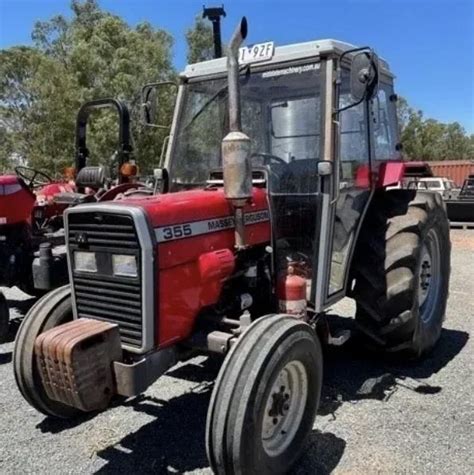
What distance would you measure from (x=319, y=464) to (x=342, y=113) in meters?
2.21

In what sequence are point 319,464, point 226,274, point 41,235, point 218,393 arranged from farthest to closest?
1. point 41,235
2. point 226,274
3. point 319,464
4. point 218,393

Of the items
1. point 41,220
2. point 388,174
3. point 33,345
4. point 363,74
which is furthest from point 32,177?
point 363,74

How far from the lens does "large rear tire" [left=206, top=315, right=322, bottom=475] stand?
2.54 metres

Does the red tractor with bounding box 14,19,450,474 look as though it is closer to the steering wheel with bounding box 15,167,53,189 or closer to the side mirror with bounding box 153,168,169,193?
the side mirror with bounding box 153,168,169,193

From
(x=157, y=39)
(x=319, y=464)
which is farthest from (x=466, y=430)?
(x=157, y=39)

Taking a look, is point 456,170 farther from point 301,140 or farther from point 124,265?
point 124,265

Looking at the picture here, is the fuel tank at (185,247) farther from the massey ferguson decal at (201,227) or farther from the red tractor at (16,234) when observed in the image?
the red tractor at (16,234)

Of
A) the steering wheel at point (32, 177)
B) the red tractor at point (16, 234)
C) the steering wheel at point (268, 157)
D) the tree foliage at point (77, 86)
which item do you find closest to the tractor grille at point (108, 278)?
the steering wheel at point (268, 157)

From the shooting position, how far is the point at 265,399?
2.67m

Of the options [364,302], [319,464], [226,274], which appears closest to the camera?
[319,464]

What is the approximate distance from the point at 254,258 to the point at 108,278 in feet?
3.23

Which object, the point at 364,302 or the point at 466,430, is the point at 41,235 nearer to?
the point at 364,302

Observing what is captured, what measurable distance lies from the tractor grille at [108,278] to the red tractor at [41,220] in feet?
6.72

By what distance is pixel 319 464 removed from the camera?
297 cm
